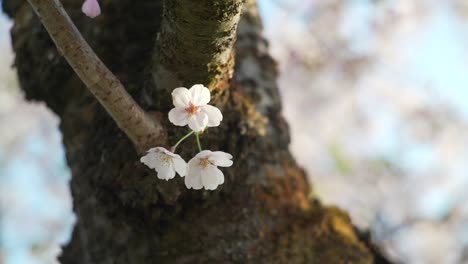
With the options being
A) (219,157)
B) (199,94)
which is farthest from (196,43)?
(219,157)

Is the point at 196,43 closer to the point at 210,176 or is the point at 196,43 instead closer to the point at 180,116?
the point at 180,116

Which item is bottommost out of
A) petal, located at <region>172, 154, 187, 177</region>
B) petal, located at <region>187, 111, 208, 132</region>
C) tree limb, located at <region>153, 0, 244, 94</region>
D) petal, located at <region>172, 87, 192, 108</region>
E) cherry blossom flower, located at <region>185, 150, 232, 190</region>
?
petal, located at <region>172, 154, 187, 177</region>

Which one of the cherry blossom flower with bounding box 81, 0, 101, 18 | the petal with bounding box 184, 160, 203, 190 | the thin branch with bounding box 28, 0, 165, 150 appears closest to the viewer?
the thin branch with bounding box 28, 0, 165, 150

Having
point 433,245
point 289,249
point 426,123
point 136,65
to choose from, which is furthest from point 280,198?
point 426,123

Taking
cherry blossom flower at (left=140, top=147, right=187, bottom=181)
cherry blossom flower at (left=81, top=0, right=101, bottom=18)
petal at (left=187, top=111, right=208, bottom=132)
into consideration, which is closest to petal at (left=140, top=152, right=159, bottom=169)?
cherry blossom flower at (left=140, top=147, right=187, bottom=181)

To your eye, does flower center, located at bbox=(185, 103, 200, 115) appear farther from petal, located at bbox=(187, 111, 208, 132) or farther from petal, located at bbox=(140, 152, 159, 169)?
petal, located at bbox=(140, 152, 159, 169)

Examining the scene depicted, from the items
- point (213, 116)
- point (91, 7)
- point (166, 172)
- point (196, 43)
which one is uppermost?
point (91, 7)

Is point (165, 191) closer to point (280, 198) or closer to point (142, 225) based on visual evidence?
point (142, 225)
